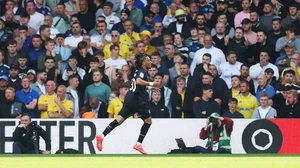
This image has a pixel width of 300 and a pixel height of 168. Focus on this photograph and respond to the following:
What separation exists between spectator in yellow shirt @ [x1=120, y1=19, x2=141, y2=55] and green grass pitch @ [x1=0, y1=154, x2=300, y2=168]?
226 inches

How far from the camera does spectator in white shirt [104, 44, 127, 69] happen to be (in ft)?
80.3

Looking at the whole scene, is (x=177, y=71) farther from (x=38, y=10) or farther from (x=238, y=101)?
(x=38, y=10)

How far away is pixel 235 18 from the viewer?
1021 inches

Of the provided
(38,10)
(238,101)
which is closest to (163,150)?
(238,101)

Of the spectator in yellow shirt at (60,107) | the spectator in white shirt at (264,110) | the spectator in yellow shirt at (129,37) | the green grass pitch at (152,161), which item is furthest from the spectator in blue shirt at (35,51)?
the green grass pitch at (152,161)

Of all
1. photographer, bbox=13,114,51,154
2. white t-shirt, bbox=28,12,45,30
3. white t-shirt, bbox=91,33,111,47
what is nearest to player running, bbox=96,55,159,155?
photographer, bbox=13,114,51,154

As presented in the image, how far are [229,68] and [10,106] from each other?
15.0 ft

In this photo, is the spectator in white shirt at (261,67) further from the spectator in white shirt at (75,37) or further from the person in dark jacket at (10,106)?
the person in dark jacket at (10,106)

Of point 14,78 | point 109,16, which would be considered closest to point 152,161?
point 14,78

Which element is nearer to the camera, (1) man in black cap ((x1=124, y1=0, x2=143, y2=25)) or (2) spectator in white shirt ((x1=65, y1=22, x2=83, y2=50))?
(2) spectator in white shirt ((x1=65, y1=22, x2=83, y2=50))

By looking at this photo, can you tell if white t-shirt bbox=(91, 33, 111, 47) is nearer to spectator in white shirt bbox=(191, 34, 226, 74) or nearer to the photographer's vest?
spectator in white shirt bbox=(191, 34, 226, 74)

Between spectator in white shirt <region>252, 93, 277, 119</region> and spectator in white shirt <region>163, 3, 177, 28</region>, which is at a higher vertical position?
spectator in white shirt <region>163, 3, 177, 28</region>

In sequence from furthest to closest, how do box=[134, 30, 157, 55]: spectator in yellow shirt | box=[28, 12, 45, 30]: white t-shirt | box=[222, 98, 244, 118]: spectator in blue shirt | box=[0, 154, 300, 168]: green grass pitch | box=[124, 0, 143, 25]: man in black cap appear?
1. box=[124, 0, 143, 25]: man in black cap
2. box=[28, 12, 45, 30]: white t-shirt
3. box=[134, 30, 157, 55]: spectator in yellow shirt
4. box=[222, 98, 244, 118]: spectator in blue shirt
5. box=[0, 154, 300, 168]: green grass pitch

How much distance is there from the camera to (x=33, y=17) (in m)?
26.0
